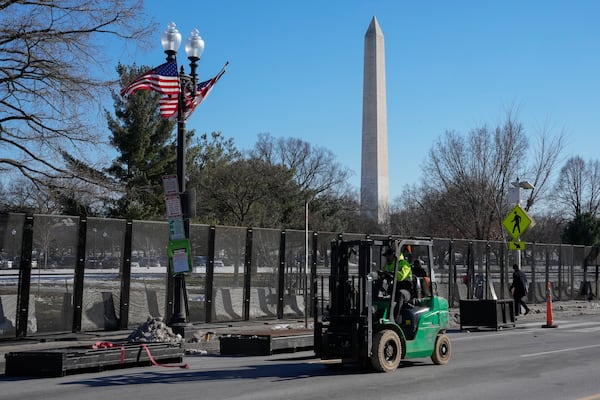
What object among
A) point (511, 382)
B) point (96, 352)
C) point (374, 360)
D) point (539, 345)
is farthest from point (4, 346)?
point (539, 345)

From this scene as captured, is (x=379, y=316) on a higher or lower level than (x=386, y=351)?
higher

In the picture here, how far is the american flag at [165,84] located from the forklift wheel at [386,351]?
795 centimetres

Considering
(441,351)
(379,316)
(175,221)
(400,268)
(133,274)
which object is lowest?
(441,351)

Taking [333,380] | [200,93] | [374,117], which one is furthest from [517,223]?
[374,117]

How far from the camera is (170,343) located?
13.7 m

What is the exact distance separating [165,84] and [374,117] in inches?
1750

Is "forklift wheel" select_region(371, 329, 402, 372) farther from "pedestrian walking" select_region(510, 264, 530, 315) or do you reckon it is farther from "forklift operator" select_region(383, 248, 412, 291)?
"pedestrian walking" select_region(510, 264, 530, 315)

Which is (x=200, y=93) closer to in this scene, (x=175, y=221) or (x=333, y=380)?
(x=175, y=221)

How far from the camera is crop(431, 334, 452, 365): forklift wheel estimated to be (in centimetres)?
1288

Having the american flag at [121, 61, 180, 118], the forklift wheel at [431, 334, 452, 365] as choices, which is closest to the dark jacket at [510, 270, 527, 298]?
the forklift wheel at [431, 334, 452, 365]

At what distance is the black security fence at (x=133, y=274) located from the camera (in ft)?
50.9

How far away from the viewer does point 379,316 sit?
474 inches

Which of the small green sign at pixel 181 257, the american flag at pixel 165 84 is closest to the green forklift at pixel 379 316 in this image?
the small green sign at pixel 181 257

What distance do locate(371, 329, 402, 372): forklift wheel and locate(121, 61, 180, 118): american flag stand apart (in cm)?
795
